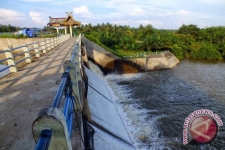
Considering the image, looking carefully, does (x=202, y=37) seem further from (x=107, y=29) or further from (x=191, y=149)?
(x=191, y=149)

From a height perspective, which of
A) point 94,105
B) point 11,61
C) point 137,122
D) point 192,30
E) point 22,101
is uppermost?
point 192,30

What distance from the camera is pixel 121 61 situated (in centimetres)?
2527

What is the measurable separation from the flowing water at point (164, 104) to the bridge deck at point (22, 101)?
5.29 meters

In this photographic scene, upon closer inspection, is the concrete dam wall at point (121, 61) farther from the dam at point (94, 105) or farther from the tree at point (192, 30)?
the tree at point (192, 30)

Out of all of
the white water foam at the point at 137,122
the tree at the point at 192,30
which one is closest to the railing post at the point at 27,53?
the white water foam at the point at 137,122

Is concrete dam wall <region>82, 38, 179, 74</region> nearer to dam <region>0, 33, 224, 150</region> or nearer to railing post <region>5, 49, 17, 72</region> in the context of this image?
dam <region>0, 33, 224, 150</region>

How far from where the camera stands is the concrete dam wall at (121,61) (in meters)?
23.9

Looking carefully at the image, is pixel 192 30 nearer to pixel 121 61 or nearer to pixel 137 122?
pixel 121 61

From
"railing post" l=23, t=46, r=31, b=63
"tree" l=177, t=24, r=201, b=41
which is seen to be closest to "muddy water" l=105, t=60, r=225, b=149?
"railing post" l=23, t=46, r=31, b=63

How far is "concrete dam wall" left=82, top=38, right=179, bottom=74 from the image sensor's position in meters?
23.9

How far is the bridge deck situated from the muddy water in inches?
209

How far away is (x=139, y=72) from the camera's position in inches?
1016

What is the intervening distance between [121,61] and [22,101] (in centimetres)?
2089

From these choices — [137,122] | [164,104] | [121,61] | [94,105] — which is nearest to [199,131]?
[137,122]
